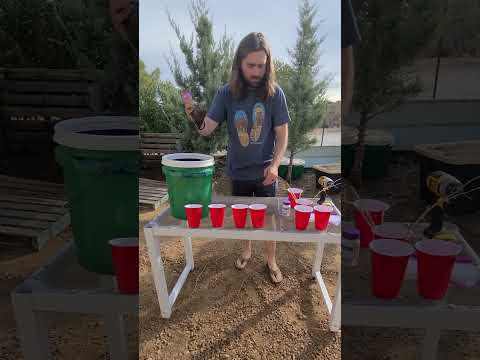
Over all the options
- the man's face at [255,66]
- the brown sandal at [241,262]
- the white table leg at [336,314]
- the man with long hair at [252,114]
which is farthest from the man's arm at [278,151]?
the white table leg at [336,314]

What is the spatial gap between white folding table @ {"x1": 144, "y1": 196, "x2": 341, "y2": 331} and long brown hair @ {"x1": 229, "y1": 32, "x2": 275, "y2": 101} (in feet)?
0.81

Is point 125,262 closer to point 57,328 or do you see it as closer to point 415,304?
point 57,328

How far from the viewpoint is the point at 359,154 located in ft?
2.59

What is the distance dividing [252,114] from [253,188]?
174 millimetres

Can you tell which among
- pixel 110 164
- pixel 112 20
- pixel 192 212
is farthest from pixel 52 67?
pixel 192 212

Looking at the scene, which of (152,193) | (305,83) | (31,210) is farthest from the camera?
(31,210)

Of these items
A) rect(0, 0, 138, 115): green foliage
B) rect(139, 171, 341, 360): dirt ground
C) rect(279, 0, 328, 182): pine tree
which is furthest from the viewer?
rect(0, 0, 138, 115): green foliage

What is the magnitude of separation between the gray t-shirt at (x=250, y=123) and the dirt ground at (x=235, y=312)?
0.08m

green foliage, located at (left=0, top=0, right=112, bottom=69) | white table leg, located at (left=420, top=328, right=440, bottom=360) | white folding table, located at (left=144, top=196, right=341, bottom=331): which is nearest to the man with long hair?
white folding table, located at (left=144, top=196, right=341, bottom=331)

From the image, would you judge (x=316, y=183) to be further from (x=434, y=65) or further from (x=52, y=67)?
(x=52, y=67)

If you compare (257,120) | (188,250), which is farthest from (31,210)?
(257,120)

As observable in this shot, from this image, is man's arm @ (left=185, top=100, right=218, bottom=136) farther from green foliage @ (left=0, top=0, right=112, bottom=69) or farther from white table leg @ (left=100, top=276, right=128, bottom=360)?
white table leg @ (left=100, top=276, right=128, bottom=360)

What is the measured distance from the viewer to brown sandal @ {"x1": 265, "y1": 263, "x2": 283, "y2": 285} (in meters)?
0.80

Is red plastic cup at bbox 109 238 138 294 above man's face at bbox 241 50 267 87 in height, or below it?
below
